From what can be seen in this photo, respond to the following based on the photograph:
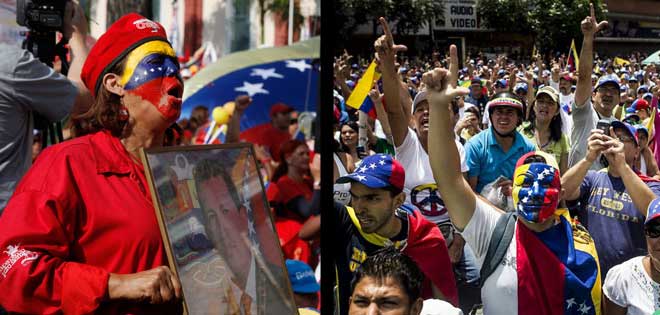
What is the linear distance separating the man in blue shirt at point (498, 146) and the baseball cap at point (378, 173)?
1.04 ft

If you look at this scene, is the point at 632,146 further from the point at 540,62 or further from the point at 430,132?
the point at 430,132

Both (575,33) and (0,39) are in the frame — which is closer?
(575,33)

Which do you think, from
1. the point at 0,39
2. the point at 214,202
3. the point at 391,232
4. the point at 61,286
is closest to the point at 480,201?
the point at 391,232

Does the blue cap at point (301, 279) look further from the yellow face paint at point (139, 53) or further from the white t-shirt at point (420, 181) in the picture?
the yellow face paint at point (139, 53)

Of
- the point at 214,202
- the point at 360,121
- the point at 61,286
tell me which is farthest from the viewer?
the point at 360,121

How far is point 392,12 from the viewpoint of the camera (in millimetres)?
2879

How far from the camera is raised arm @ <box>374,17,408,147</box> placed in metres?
2.84

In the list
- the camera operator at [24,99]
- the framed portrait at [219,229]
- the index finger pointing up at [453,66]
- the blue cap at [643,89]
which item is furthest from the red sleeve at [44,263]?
the blue cap at [643,89]

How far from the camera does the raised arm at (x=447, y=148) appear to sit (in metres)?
2.64

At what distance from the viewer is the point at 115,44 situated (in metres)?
2.21

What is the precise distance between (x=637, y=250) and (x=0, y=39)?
569 cm

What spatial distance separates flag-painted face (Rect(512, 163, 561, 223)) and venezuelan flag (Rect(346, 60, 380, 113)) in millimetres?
609

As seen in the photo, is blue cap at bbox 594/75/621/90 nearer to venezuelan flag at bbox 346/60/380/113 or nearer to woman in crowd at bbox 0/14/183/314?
venezuelan flag at bbox 346/60/380/113

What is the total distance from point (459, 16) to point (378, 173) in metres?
0.66
